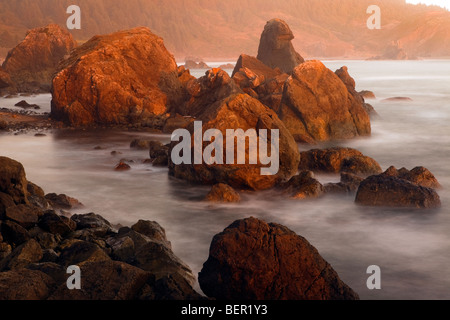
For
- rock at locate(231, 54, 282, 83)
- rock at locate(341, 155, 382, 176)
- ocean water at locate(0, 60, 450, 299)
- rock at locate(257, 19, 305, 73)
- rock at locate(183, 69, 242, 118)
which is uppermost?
rock at locate(257, 19, 305, 73)

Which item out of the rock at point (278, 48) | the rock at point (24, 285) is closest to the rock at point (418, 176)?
the rock at point (24, 285)

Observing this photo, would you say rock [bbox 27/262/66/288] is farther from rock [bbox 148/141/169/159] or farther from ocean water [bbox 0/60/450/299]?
rock [bbox 148/141/169/159]

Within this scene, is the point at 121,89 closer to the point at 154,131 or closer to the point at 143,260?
the point at 154,131

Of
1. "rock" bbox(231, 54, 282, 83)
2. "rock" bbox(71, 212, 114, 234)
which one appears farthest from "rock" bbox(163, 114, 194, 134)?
"rock" bbox(71, 212, 114, 234)

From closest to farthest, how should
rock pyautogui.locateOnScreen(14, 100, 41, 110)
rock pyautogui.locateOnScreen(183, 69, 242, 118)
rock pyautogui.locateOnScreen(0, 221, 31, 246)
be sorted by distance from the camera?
1. rock pyautogui.locateOnScreen(0, 221, 31, 246)
2. rock pyautogui.locateOnScreen(183, 69, 242, 118)
3. rock pyautogui.locateOnScreen(14, 100, 41, 110)

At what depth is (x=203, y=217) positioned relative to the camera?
450 inches

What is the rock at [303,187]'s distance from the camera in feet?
41.3

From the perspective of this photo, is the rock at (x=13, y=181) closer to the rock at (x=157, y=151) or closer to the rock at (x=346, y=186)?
the rock at (x=346, y=186)

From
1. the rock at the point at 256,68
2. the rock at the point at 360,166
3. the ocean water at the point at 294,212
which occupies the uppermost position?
the rock at the point at 256,68

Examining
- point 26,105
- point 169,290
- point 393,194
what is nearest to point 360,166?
point 393,194

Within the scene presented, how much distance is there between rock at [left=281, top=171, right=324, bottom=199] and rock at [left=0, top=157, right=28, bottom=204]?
560 centimetres

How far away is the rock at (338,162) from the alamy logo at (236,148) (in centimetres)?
188

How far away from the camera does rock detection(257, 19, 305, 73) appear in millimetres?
38531

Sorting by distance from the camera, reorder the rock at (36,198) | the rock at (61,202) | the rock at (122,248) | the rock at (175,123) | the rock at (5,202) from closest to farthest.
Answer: the rock at (122,248), the rock at (5,202), the rock at (36,198), the rock at (61,202), the rock at (175,123)
